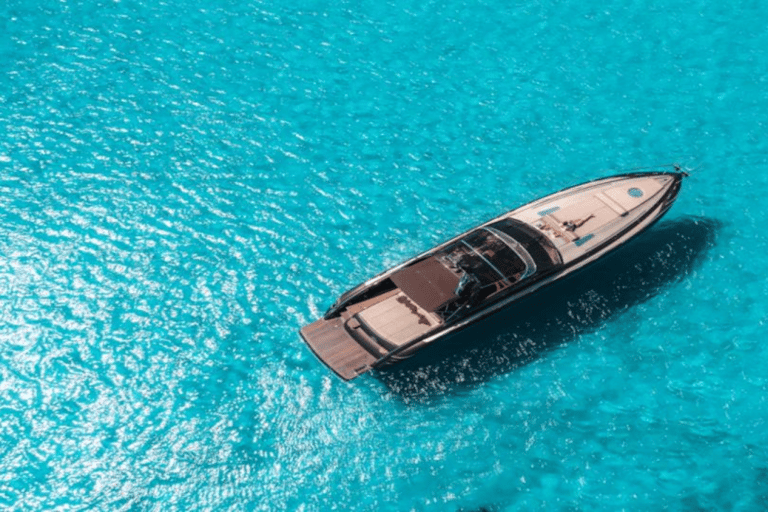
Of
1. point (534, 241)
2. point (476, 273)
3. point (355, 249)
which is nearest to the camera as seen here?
point (476, 273)

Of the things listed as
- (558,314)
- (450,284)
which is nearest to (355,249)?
(450,284)

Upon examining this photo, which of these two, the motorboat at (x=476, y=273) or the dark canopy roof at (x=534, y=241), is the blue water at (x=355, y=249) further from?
the dark canopy roof at (x=534, y=241)

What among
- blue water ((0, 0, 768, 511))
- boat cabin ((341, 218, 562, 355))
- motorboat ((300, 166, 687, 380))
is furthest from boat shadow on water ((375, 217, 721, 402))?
boat cabin ((341, 218, 562, 355))

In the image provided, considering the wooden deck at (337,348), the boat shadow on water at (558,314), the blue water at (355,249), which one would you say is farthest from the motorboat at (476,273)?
the blue water at (355,249)

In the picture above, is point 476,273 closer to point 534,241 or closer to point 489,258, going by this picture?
point 489,258

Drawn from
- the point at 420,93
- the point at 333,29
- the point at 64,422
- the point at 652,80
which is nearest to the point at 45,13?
the point at 333,29

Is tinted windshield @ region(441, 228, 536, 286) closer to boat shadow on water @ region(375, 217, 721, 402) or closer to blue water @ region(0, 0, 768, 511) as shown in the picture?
boat shadow on water @ region(375, 217, 721, 402)
